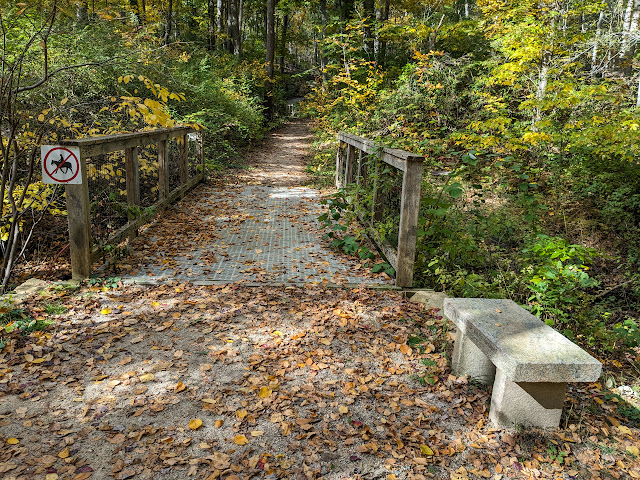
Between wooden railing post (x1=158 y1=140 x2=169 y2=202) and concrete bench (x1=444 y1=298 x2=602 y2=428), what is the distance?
5937mm

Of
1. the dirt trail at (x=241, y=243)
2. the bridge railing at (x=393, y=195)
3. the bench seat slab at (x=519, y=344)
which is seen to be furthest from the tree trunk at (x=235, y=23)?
the bench seat slab at (x=519, y=344)

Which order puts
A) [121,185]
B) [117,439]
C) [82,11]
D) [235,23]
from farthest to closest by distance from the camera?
1. [235,23]
2. [82,11]
3. [121,185]
4. [117,439]

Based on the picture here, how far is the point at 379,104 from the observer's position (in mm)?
13070

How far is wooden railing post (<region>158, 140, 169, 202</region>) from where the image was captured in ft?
25.0

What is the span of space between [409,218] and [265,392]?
2.46m

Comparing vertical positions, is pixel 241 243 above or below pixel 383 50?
below

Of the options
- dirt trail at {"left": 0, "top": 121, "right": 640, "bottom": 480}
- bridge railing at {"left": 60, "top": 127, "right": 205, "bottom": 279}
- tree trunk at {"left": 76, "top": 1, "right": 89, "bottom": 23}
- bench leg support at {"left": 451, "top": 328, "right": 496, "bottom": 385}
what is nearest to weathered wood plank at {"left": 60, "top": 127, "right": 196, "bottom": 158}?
bridge railing at {"left": 60, "top": 127, "right": 205, "bottom": 279}

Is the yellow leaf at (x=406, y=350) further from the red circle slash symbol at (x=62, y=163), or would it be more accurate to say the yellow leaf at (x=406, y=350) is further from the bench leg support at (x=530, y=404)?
the red circle slash symbol at (x=62, y=163)

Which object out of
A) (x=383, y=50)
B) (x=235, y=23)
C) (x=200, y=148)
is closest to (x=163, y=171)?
(x=200, y=148)

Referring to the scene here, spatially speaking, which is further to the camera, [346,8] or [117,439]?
[346,8]

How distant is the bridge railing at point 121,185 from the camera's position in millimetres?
4676

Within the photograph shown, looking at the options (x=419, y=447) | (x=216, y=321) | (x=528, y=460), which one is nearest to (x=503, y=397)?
(x=528, y=460)

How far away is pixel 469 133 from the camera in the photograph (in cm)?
1096

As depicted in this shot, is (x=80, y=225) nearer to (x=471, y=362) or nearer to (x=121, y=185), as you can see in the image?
(x=121, y=185)
